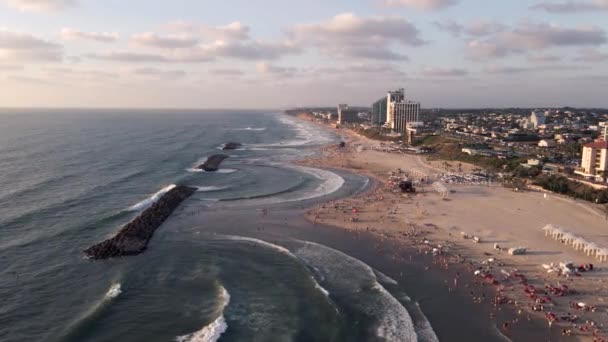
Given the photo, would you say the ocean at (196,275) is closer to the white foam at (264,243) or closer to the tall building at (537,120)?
the white foam at (264,243)

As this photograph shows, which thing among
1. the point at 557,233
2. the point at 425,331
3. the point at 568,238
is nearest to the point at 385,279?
the point at 425,331

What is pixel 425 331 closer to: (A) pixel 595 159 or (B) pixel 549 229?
(B) pixel 549 229

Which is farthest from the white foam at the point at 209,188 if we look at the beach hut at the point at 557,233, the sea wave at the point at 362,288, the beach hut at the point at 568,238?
the beach hut at the point at 568,238

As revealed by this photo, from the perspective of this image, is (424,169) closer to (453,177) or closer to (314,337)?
(453,177)

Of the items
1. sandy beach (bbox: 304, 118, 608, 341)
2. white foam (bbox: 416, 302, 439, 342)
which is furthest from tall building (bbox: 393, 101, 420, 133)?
white foam (bbox: 416, 302, 439, 342)

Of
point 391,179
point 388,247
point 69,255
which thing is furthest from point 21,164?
point 388,247

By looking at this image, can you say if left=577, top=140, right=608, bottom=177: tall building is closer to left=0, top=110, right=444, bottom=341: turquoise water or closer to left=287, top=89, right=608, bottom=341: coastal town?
left=287, top=89, right=608, bottom=341: coastal town
